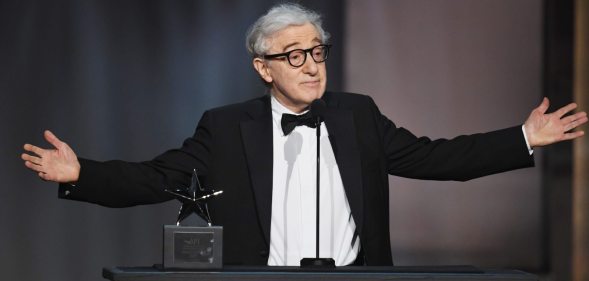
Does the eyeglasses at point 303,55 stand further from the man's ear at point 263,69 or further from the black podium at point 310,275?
the black podium at point 310,275

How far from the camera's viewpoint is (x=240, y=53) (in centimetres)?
493

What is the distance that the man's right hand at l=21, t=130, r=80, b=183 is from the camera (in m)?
2.91

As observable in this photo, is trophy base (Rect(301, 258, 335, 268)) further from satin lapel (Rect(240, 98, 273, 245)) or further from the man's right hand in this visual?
the man's right hand

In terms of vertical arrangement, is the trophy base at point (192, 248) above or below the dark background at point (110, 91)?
below

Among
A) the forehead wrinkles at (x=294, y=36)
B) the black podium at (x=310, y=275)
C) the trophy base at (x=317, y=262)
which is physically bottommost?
the black podium at (x=310, y=275)

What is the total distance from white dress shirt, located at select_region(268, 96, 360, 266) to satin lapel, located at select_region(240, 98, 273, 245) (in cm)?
6

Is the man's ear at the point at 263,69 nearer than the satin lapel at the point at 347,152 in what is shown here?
→ No

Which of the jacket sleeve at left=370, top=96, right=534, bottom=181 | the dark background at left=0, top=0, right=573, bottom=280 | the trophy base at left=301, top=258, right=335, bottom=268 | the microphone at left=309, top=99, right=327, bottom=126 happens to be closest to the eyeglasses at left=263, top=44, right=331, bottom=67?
the microphone at left=309, top=99, right=327, bottom=126

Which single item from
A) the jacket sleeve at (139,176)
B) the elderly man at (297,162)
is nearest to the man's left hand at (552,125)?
the elderly man at (297,162)

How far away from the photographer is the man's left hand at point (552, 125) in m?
3.11

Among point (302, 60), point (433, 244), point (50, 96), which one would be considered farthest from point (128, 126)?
point (302, 60)

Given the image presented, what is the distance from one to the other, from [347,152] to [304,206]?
0.65 feet

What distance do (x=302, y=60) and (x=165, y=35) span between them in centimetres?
172

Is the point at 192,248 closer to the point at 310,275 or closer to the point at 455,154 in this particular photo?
the point at 310,275
